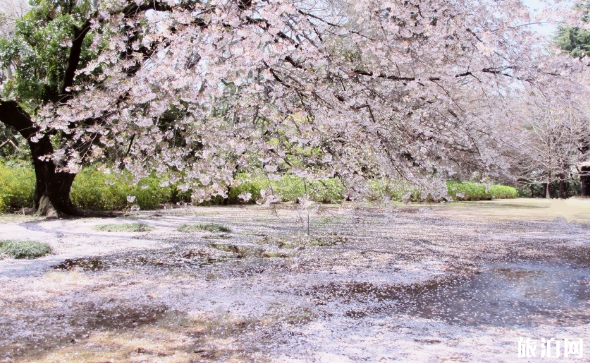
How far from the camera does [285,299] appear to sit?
4.11 meters

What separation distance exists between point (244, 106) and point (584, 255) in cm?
541

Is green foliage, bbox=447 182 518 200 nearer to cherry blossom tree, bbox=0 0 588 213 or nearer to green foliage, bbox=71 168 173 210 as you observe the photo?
green foliage, bbox=71 168 173 210

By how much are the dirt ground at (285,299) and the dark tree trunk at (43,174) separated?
9.16ft

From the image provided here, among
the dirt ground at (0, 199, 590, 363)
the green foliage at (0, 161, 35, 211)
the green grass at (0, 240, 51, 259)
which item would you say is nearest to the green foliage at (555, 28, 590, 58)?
the dirt ground at (0, 199, 590, 363)

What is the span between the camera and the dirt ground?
2930 millimetres

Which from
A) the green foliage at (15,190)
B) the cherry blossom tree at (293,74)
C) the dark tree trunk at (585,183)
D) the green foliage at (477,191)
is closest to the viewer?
the cherry blossom tree at (293,74)

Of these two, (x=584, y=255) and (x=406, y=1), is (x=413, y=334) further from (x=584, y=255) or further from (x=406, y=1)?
(x=584, y=255)

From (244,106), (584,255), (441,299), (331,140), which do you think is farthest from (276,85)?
(584,255)

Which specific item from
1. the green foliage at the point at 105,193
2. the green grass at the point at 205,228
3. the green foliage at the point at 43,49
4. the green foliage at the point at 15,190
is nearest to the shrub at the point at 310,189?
the green grass at the point at 205,228

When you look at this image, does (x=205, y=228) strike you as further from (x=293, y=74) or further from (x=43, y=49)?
(x=43, y=49)

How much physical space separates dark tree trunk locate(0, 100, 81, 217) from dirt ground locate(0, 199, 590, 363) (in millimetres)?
2792

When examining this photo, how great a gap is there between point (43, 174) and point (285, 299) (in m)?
8.60

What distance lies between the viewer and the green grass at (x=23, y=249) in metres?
5.96

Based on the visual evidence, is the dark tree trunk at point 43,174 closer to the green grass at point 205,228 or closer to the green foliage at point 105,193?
the green foliage at point 105,193
